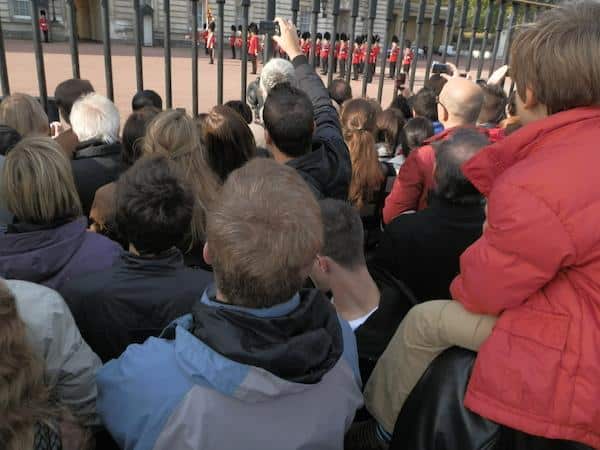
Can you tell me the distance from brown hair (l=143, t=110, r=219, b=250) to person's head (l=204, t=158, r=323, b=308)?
1.36 meters

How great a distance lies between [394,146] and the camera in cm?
423

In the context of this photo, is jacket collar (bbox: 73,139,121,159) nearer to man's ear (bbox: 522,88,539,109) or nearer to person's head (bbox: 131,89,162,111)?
person's head (bbox: 131,89,162,111)

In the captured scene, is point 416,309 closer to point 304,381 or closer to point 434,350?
point 434,350

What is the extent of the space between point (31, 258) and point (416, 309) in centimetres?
139

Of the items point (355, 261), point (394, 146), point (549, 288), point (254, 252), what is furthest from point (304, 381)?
point (394, 146)

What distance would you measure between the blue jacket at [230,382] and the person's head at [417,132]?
259cm

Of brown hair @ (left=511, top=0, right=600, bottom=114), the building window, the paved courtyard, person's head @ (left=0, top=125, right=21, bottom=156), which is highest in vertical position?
the building window

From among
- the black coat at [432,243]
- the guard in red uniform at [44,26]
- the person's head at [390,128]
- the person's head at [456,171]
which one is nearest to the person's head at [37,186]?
the black coat at [432,243]

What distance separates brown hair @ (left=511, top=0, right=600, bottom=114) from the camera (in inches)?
51.1

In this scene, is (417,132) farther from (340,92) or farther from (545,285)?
(545,285)

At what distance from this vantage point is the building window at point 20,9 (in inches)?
945

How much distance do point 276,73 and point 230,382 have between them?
2.66 meters

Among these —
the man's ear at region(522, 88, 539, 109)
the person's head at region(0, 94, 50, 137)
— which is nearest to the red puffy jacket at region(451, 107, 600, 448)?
the man's ear at region(522, 88, 539, 109)

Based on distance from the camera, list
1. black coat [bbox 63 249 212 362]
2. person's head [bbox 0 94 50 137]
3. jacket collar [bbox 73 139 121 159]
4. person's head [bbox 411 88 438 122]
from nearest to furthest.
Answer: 1. black coat [bbox 63 249 212 362]
2. person's head [bbox 0 94 50 137]
3. jacket collar [bbox 73 139 121 159]
4. person's head [bbox 411 88 438 122]
